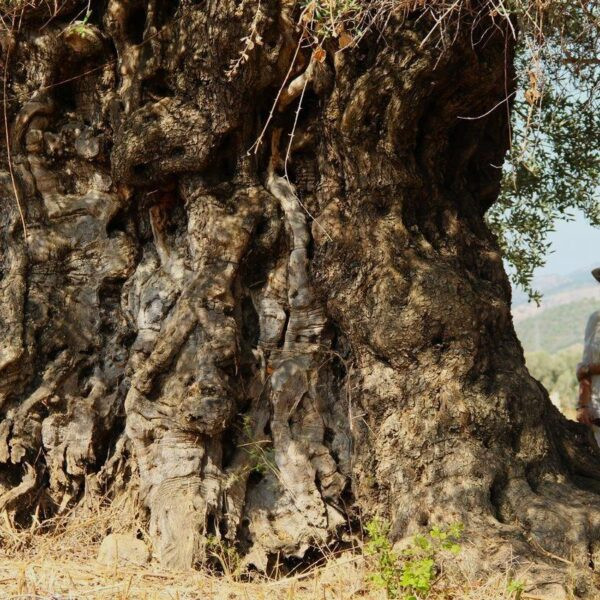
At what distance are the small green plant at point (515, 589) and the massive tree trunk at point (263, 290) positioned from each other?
1.45ft

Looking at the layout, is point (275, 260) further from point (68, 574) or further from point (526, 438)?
point (68, 574)

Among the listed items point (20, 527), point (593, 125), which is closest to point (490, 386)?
point (20, 527)

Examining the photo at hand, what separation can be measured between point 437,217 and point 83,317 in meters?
2.52

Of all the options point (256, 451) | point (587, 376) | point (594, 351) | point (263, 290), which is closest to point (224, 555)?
point (256, 451)

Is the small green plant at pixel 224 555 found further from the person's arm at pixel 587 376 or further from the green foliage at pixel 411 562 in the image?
the person's arm at pixel 587 376

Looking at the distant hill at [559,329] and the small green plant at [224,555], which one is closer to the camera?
the small green plant at [224,555]

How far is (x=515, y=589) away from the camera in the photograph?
13.3ft

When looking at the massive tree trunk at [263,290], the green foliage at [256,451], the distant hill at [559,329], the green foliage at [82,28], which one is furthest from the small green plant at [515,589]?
the distant hill at [559,329]

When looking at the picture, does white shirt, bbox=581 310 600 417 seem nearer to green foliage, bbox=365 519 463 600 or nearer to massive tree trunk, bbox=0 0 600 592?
massive tree trunk, bbox=0 0 600 592

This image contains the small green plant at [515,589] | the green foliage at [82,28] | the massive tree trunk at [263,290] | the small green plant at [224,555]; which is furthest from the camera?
the green foliage at [82,28]

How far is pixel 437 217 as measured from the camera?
19.2 ft

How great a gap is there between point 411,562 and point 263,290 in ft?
7.07

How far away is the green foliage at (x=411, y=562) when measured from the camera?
4.11 m

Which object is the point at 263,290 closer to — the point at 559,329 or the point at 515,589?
the point at 515,589
